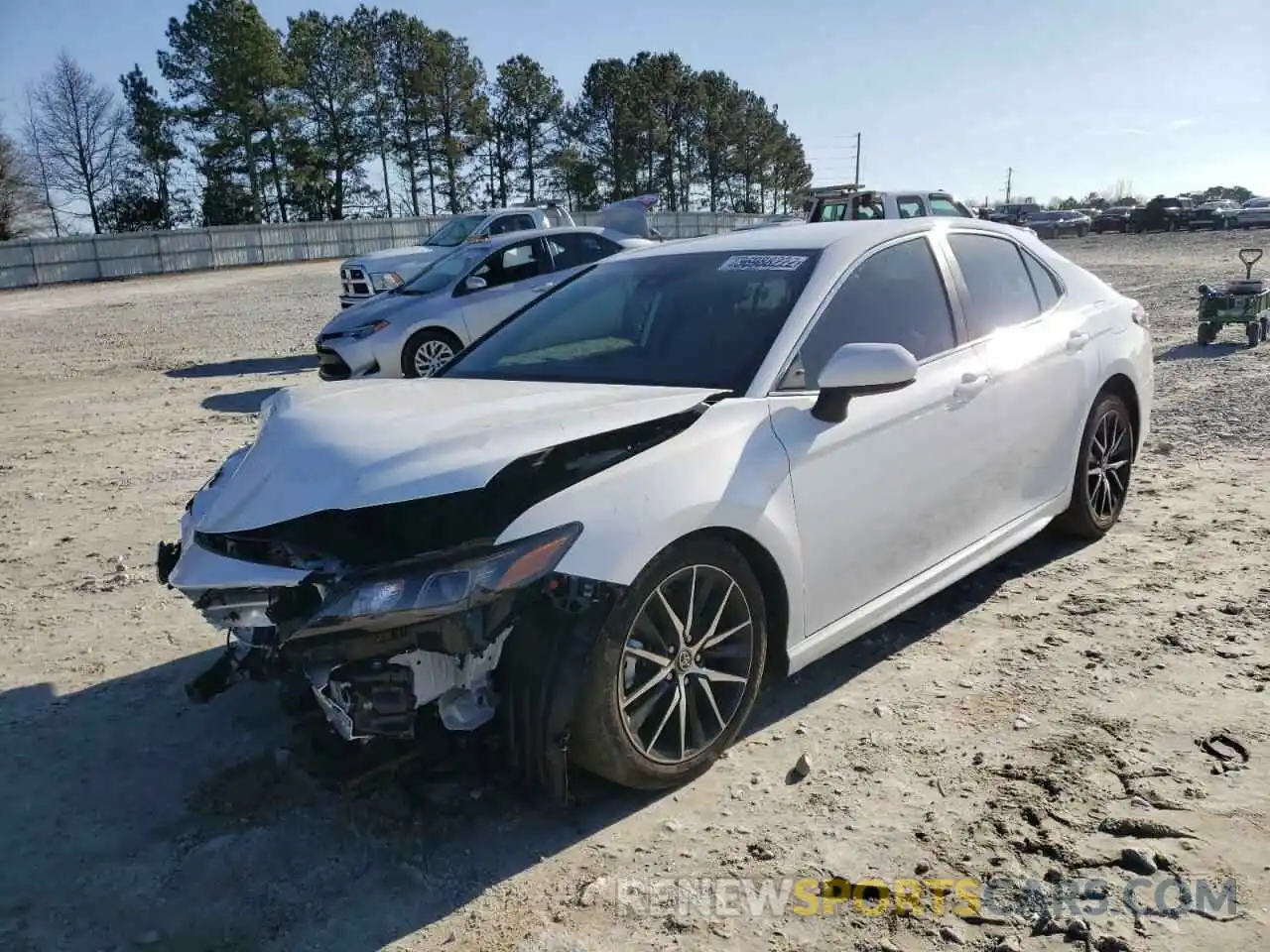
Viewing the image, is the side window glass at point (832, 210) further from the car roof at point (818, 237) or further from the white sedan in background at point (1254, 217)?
the white sedan in background at point (1254, 217)

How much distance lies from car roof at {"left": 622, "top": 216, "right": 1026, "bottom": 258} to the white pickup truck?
9769mm

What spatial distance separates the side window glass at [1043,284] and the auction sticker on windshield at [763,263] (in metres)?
1.59

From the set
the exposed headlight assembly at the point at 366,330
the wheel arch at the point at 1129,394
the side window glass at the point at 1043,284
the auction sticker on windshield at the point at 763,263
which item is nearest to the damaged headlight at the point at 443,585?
the auction sticker on windshield at the point at 763,263

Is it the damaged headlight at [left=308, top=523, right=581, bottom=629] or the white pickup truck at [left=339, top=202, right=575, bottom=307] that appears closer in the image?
the damaged headlight at [left=308, top=523, right=581, bottom=629]

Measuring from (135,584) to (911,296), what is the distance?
13.1ft

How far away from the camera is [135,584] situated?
5070 mm

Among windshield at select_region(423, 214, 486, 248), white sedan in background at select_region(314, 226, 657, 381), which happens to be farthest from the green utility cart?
windshield at select_region(423, 214, 486, 248)

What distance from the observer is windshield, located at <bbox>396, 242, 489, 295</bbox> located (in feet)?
38.9

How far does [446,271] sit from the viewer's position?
12.2m

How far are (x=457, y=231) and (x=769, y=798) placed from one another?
52.4 ft

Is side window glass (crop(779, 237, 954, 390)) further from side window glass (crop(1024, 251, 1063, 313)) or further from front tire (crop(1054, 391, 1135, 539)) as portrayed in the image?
front tire (crop(1054, 391, 1135, 539))

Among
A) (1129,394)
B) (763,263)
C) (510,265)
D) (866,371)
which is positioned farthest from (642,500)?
(510,265)

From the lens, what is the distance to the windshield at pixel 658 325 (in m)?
3.58

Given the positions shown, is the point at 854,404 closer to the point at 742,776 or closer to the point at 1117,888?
the point at 742,776
